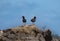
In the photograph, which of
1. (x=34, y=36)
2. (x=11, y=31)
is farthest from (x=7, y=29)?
(x=34, y=36)

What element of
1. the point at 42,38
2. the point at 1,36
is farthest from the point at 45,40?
the point at 1,36

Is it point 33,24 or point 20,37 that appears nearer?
point 20,37

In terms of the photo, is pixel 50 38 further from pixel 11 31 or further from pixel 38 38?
pixel 11 31

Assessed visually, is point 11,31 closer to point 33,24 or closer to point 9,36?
point 9,36

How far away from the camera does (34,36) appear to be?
3325 centimetres

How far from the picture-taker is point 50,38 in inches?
1384

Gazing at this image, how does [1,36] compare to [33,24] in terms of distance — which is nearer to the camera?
[1,36]

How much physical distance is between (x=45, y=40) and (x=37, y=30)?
4.72 ft

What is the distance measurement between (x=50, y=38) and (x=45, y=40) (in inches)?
42.3

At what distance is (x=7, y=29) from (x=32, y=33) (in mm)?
2699

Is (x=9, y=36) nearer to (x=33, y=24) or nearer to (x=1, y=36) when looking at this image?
(x=1, y=36)

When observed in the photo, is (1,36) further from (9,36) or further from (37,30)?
(37,30)

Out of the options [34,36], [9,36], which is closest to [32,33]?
[34,36]

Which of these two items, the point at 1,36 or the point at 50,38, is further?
the point at 50,38
